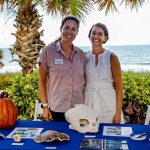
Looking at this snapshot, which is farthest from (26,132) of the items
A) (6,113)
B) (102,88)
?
(102,88)

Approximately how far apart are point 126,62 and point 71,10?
42.2 m

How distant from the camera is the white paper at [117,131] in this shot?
314cm

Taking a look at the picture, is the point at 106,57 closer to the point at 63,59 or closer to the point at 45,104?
the point at 63,59

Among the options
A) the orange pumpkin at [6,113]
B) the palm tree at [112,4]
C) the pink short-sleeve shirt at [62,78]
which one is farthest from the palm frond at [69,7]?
the orange pumpkin at [6,113]

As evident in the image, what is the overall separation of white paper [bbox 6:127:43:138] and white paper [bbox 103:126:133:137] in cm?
59

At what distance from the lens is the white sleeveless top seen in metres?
3.95

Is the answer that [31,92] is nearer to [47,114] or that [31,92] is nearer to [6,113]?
[47,114]

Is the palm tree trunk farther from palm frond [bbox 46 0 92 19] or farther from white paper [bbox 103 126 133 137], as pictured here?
white paper [bbox 103 126 133 137]

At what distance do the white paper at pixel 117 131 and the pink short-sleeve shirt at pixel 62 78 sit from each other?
0.70 m

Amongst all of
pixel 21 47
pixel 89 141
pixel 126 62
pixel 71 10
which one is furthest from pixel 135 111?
pixel 126 62

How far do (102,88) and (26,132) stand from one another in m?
1.10

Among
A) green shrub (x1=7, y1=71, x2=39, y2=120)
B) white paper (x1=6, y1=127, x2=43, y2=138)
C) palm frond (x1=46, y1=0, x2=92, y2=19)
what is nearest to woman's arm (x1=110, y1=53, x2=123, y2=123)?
white paper (x1=6, y1=127, x2=43, y2=138)

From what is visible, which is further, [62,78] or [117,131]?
[62,78]

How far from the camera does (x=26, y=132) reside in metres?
3.20
